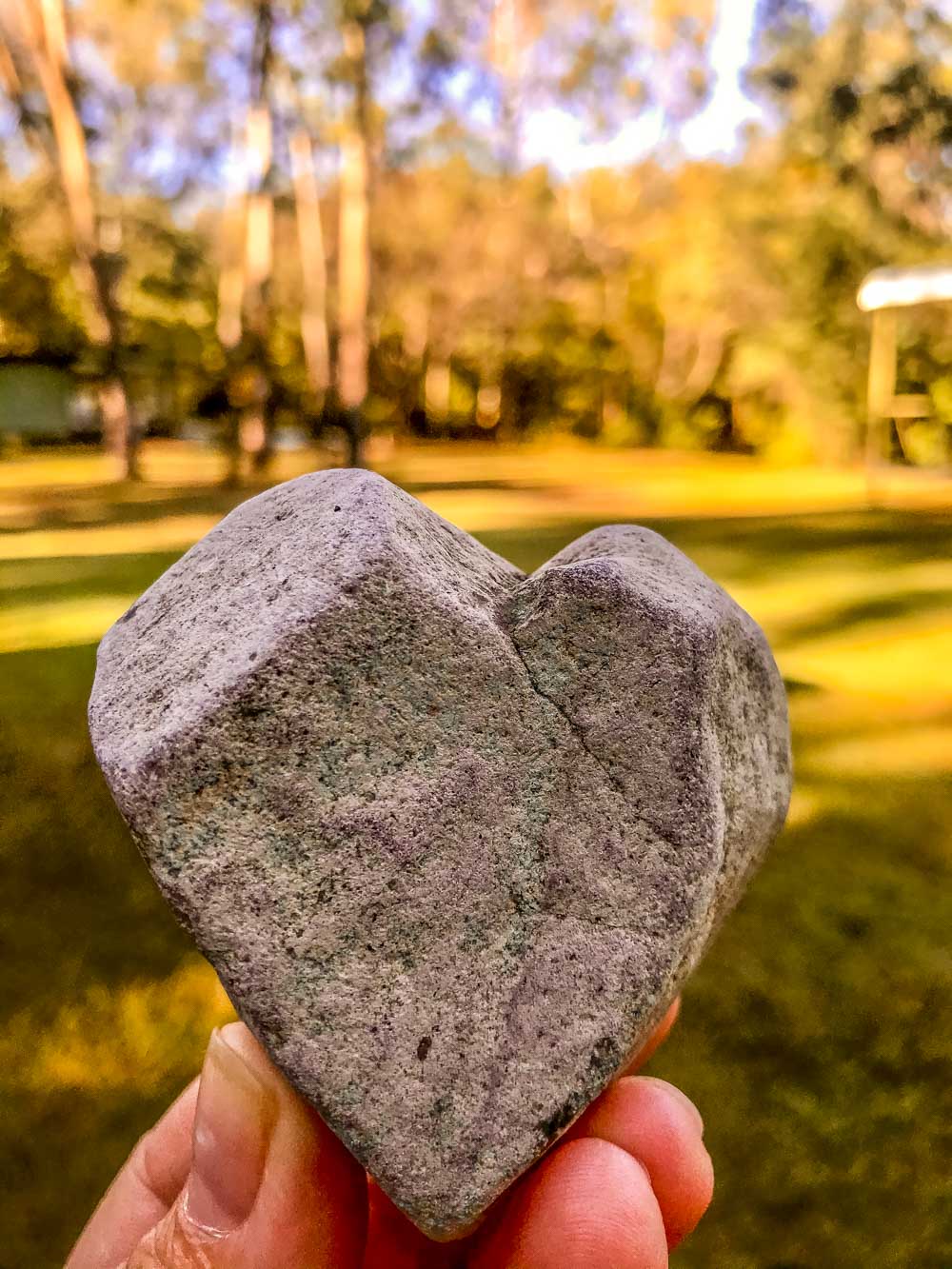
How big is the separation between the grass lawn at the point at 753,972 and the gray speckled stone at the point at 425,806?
A: 1366 mm

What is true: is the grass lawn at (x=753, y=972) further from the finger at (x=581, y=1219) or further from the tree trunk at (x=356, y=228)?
the tree trunk at (x=356, y=228)

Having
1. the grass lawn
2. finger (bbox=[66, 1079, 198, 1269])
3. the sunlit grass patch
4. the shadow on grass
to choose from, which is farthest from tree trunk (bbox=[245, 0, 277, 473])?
finger (bbox=[66, 1079, 198, 1269])

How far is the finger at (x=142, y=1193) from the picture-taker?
1582 mm

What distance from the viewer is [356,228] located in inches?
419

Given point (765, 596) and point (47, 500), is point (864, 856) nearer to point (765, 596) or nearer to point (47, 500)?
point (765, 596)

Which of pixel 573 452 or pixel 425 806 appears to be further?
pixel 573 452

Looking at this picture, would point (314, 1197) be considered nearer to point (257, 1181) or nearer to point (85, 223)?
point (257, 1181)

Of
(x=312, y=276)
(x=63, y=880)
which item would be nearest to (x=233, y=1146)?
(x=63, y=880)

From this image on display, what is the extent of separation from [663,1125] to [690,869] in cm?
40

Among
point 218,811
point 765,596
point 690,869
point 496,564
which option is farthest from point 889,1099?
point 765,596

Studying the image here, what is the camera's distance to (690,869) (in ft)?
4.82

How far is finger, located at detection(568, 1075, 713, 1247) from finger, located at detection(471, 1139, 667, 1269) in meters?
0.09

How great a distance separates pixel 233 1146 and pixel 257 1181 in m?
0.06

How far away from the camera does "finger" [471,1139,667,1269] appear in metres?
1.33
